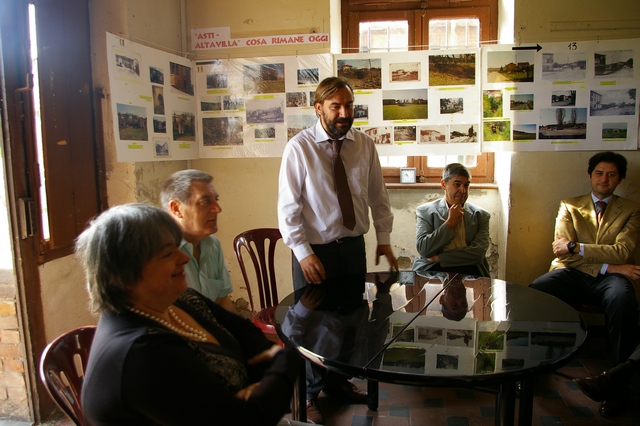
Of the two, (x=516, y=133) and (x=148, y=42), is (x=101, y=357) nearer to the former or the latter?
(x=148, y=42)

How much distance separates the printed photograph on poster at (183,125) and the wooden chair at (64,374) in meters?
2.17

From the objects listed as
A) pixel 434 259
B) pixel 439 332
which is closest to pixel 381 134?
pixel 434 259

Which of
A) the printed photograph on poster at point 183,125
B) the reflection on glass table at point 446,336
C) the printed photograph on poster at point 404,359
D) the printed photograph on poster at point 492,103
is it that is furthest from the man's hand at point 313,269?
the printed photograph on poster at point 492,103

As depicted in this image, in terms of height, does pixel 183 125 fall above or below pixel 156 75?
below

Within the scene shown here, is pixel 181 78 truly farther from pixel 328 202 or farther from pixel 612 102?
pixel 612 102

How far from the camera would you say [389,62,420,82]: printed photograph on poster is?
11.0ft

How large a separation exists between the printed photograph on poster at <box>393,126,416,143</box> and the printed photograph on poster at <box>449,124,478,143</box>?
263 mm

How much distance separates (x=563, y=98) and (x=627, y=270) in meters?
1.20

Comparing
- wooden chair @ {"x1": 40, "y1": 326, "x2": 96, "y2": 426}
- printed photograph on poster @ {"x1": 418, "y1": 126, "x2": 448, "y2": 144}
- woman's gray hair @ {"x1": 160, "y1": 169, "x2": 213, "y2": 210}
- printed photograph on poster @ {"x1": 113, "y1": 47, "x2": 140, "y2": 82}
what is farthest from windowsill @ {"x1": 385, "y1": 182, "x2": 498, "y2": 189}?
wooden chair @ {"x1": 40, "y1": 326, "x2": 96, "y2": 426}

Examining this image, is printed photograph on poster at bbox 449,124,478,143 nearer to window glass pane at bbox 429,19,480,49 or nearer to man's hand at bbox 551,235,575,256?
window glass pane at bbox 429,19,480,49

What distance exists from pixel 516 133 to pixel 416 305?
1.86 m

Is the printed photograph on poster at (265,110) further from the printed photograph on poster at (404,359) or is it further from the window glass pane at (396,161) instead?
the printed photograph on poster at (404,359)

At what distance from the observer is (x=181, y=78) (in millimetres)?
3326

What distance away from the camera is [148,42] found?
3037mm
